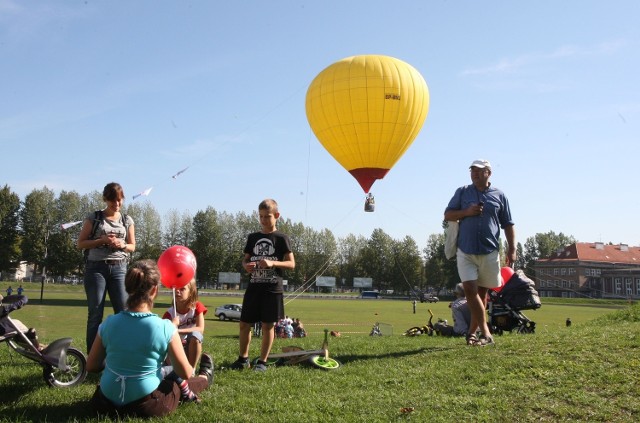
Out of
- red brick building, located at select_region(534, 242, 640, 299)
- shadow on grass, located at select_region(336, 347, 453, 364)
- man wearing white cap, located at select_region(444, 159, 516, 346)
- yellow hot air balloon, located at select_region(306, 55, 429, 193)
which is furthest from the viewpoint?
A: red brick building, located at select_region(534, 242, 640, 299)

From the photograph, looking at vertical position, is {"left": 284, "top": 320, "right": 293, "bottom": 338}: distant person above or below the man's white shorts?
below

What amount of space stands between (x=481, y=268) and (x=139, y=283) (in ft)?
16.0

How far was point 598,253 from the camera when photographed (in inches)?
5118

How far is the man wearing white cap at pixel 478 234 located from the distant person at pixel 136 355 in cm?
440

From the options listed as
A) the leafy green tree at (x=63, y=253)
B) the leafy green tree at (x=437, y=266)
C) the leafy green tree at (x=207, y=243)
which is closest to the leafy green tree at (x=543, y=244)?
the leafy green tree at (x=437, y=266)

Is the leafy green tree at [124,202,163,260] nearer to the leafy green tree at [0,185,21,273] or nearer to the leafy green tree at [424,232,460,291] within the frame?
the leafy green tree at [0,185,21,273]

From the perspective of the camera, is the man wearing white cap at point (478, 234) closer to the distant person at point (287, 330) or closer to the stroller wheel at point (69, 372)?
the stroller wheel at point (69, 372)

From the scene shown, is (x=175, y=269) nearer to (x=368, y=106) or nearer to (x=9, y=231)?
(x=368, y=106)

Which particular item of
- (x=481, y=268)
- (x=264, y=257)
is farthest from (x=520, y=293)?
(x=264, y=257)

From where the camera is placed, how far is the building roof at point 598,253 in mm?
128375

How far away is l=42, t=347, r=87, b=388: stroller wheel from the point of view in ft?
17.1

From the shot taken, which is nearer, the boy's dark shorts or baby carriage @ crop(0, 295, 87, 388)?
baby carriage @ crop(0, 295, 87, 388)

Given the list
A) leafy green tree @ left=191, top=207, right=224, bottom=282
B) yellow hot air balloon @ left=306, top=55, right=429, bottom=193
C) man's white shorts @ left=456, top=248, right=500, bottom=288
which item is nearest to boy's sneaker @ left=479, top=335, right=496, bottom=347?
man's white shorts @ left=456, top=248, right=500, bottom=288

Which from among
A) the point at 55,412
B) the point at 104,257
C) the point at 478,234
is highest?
the point at 478,234
